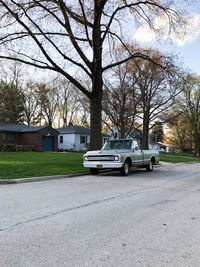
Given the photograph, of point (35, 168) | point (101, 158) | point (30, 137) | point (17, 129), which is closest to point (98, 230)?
point (101, 158)

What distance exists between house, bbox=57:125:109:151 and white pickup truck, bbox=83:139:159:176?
88.7ft

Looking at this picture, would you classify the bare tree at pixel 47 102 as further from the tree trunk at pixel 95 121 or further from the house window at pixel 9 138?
the tree trunk at pixel 95 121

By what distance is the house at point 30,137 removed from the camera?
120ft

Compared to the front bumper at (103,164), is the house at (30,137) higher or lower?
higher

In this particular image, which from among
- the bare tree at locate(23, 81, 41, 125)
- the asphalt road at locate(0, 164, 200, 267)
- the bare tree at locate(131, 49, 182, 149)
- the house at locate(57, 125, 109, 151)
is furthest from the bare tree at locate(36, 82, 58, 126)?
the asphalt road at locate(0, 164, 200, 267)

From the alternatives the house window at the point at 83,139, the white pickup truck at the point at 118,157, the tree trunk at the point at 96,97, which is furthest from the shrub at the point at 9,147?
the white pickup truck at the point at 118,157

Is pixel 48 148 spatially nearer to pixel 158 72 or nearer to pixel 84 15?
pixel 158 72

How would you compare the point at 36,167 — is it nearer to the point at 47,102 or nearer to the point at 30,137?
the point at 30,137

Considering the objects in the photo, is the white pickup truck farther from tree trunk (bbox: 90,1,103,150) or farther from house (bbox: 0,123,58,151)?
house (bbox: 0,123,58,151)

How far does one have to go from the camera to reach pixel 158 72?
76.2 feet

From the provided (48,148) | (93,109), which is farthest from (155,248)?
(48,148)

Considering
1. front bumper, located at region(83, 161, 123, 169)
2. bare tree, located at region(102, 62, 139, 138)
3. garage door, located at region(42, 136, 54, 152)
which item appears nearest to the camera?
front bumper, located at region(83, 161, 123, 169)

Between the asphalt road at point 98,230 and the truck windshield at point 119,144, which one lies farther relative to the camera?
the truck windshield at point 119,144

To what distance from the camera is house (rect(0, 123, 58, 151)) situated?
36688 mm
